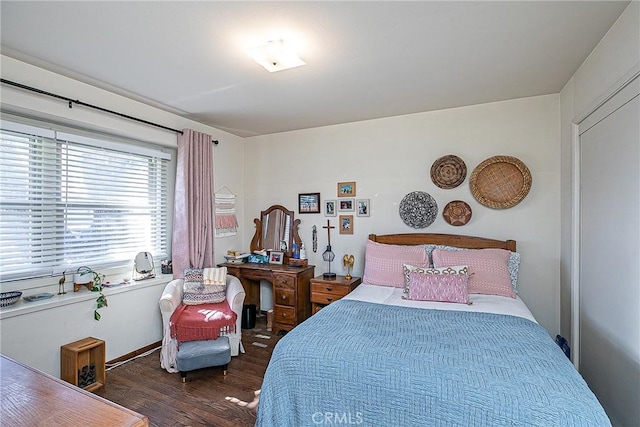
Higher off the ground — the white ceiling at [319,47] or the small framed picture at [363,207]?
the white ceiling at [319,47]

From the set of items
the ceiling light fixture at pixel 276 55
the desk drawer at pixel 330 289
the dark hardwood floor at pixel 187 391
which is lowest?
the dark hardwood floor at pixel 187 391

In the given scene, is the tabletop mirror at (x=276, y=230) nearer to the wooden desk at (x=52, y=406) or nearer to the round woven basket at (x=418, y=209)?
the round woven basket at (x=418, y=209)

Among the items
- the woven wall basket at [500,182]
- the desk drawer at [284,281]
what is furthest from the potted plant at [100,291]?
the woven wall basket at [500,182]

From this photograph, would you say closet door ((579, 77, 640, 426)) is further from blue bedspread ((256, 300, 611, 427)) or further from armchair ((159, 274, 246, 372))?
armchair ((159, 274, 246, 372))

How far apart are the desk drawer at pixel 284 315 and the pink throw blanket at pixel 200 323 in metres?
0.71

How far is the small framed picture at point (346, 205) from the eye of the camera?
3.79 metres

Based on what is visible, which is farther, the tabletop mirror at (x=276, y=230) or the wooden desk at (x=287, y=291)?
the tabletop mirror at (x=276, y=230)

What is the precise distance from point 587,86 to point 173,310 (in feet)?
12.7

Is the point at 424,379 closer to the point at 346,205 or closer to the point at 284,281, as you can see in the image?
the point at 284,281

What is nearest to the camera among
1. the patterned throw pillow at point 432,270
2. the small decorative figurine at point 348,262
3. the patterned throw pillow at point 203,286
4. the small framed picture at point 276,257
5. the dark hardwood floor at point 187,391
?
the dark hardwood floor at point 187,391

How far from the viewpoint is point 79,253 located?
279 cm

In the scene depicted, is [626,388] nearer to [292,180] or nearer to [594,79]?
[594,79]

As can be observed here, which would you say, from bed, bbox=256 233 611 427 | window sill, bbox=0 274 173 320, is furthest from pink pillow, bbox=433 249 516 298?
window sill, bbox=0 274 173 320

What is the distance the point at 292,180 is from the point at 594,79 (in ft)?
10.1
